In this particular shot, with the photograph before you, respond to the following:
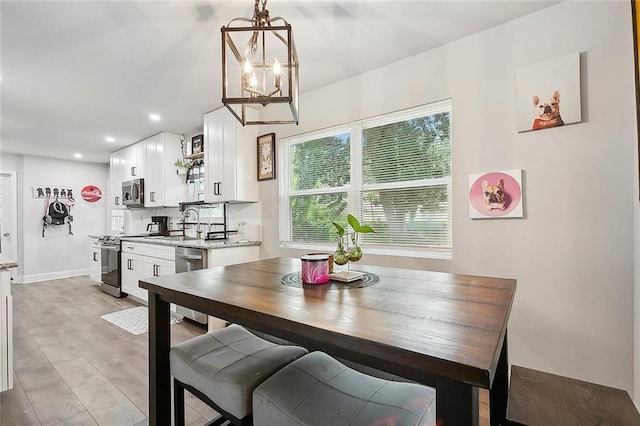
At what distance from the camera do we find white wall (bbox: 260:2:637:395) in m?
1.71

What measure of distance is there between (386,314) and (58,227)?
7.51 metres

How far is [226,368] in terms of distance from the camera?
47.8 inches

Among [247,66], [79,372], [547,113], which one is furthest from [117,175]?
[547,113]

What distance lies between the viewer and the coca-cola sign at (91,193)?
21.5ft

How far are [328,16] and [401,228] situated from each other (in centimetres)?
166

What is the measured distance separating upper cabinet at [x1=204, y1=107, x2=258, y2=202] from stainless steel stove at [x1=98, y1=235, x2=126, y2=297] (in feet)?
6.48

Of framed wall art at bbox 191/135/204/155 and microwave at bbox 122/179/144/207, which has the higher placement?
framed wall art at bbox 191/135/204/155

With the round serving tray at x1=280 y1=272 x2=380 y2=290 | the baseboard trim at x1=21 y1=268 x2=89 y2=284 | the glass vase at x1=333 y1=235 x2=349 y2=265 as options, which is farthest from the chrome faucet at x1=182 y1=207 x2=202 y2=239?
the baseboard trim at x1=21 y1=268 x2=89 y2=284

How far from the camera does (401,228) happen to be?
2619 mm

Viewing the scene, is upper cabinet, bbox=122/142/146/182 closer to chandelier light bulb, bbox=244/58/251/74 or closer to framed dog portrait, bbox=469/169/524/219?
chandelier light bulb, bbox=244/58/251/74

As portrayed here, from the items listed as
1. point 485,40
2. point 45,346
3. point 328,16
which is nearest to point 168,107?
point 328,16

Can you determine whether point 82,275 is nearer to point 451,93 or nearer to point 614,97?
point 451,93

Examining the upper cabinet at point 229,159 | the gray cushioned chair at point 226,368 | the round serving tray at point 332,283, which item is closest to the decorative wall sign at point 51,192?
the upper cabinet at point 229,159

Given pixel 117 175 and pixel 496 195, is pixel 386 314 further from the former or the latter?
pixel 117 175
